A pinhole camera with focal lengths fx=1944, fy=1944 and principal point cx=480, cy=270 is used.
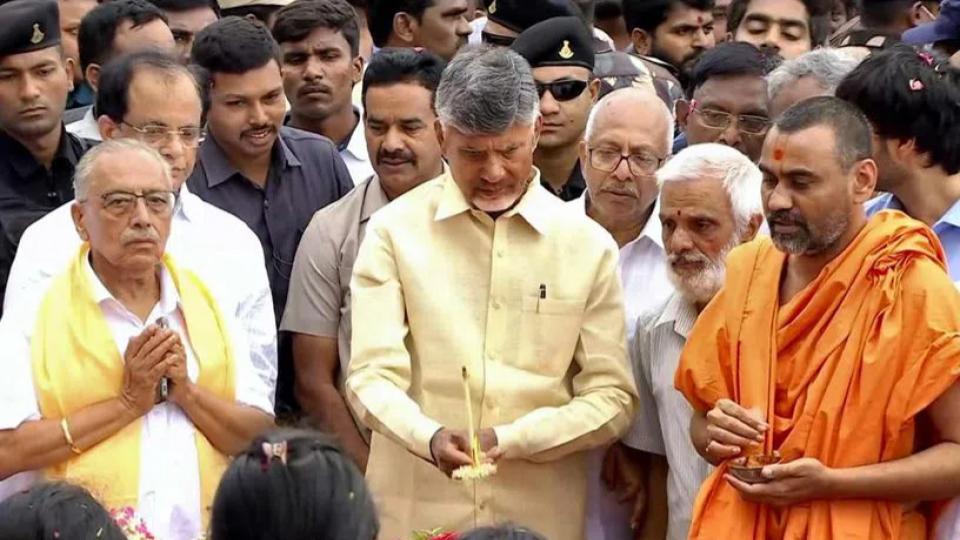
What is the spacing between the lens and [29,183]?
6.96 metres

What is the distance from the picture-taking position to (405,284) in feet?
19.1

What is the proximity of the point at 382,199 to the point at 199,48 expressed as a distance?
43.2 inches

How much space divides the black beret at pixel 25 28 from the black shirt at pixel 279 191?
0.76 m

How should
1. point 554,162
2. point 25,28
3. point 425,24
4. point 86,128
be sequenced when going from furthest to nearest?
point 425,24, point 86,128, point 554,162, point 25,28

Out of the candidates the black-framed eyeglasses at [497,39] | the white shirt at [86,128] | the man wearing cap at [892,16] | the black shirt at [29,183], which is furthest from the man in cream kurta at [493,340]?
the man wearing cap at [892,16]

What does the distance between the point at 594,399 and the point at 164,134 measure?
5.98ft

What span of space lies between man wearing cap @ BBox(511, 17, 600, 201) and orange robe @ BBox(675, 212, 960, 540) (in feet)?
7.05

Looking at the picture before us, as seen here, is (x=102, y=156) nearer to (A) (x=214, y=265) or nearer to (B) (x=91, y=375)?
(A) (x=214, y=265)

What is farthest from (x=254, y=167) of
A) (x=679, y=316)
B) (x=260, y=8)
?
(x=260, y=8)

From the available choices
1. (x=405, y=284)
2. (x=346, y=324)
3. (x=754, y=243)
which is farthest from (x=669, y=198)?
(x=346, y=324)

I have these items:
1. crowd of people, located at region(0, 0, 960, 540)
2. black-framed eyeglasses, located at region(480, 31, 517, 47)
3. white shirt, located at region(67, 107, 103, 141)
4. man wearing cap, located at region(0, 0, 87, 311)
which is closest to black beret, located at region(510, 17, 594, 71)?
crowd of people, located at region(0, 0, 960, 540)

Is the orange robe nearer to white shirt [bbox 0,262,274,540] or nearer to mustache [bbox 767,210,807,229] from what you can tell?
mustache [bbox 767,210,807,229]

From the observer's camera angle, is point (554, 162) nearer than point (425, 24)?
Yes

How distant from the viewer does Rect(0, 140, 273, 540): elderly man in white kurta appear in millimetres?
5695
